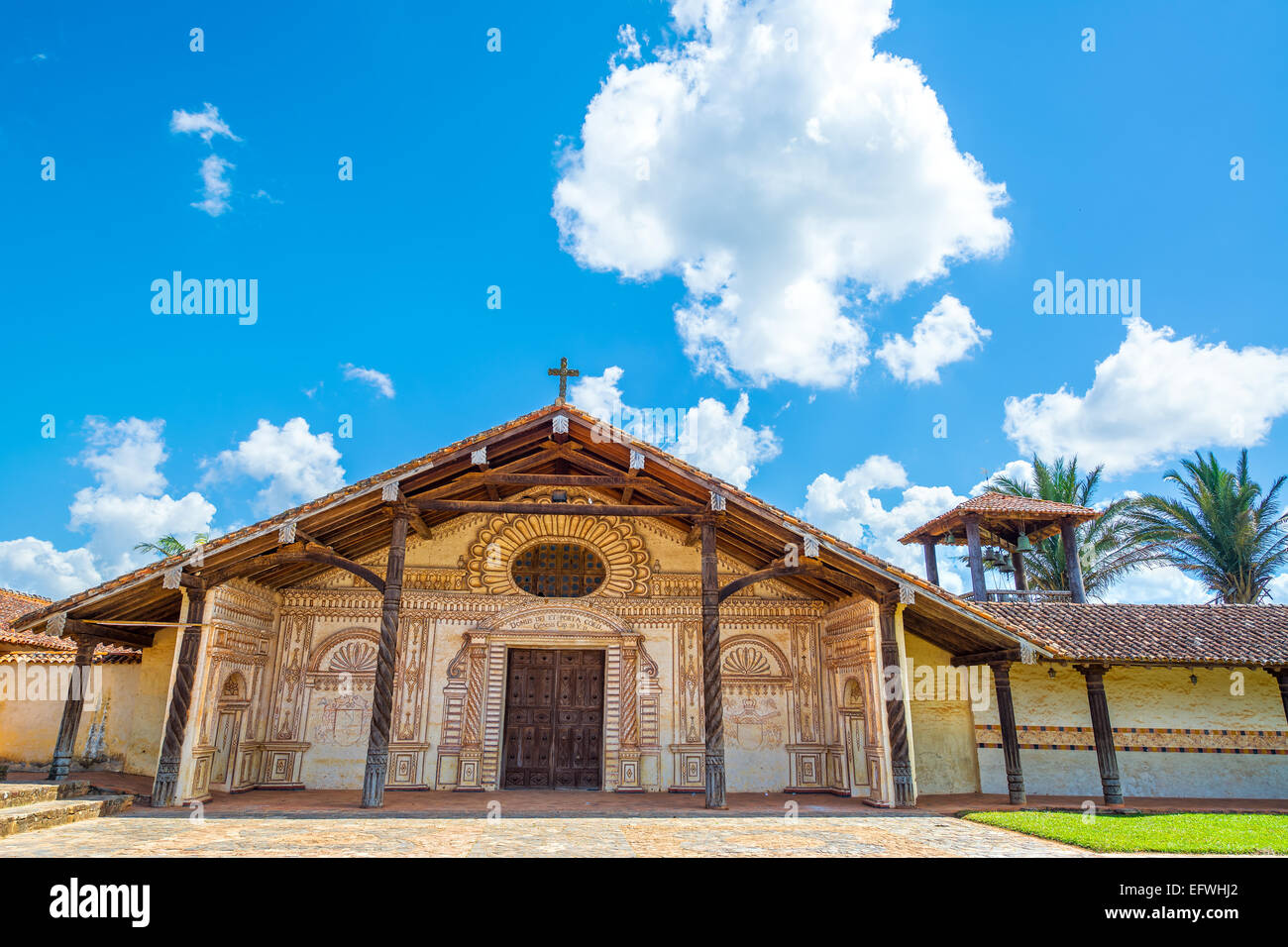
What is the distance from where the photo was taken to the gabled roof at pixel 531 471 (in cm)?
1033

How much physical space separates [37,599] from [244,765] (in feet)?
39.8

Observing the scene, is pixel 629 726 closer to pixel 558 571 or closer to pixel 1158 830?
pixel 558 571

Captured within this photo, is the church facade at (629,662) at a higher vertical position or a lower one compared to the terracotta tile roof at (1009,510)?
lower

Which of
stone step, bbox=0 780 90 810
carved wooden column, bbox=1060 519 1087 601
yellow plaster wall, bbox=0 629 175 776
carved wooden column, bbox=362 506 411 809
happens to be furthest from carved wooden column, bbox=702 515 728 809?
A: carved wooden column, bbox=1060 519 1087 601

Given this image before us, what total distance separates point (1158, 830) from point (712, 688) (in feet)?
17.8

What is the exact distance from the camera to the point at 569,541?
13641 mm

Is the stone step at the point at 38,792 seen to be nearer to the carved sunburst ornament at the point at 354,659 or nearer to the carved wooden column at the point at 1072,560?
the carved sunburst ornament at the point at 354,659

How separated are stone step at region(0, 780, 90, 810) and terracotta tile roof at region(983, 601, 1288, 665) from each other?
518 inches

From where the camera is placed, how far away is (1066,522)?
16.3 meters

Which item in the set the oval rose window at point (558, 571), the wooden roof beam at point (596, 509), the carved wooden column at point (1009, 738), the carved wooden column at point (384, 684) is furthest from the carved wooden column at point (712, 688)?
the carved wooden column at point (1009, 738)

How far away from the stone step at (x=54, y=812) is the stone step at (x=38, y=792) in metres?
0.10
